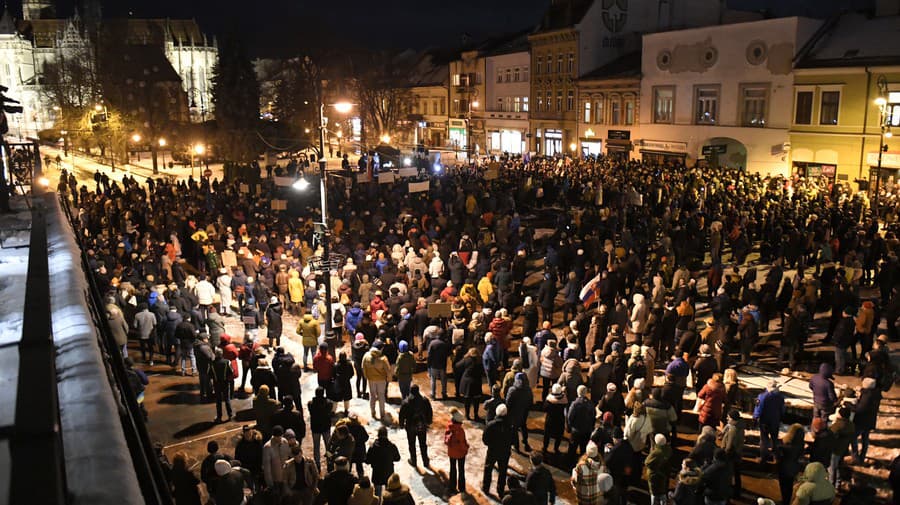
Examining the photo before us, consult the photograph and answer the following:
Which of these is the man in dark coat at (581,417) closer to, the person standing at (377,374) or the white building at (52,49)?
the person standing at (377,374)

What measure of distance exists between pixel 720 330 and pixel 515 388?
430cm

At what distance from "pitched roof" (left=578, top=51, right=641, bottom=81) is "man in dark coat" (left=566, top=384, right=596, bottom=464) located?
3543cm

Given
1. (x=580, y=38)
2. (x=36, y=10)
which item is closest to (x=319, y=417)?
(x=580, y=38)

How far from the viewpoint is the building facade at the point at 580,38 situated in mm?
46812

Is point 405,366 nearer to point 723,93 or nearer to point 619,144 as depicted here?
point 723,93

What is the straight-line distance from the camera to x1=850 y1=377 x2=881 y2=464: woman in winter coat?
9156mm

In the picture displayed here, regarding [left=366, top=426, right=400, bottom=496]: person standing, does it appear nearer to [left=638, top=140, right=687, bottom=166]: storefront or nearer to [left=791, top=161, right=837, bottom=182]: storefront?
[left=791, top=161, right=837, bottom=182]: storefront

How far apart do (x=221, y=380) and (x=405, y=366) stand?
2.99 m

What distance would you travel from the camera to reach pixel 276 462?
8.16 metres

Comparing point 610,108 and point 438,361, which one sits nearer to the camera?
point 438,361

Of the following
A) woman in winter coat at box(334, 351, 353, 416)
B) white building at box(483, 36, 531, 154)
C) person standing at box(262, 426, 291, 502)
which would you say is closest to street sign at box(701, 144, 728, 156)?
white building at box(483, 36, 531, 154)

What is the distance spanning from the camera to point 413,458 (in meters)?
9.88

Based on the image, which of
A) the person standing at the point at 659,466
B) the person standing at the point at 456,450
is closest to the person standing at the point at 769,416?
the person standing at the point at 659,466

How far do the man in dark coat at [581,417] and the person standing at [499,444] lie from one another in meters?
0.92
